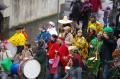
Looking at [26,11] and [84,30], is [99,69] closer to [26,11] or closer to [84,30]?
[84,30]

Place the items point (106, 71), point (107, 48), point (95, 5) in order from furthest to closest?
point (95, 5) → point (107, 48) → point (106, 71)

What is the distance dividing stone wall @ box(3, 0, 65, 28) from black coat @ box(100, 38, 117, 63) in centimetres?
918

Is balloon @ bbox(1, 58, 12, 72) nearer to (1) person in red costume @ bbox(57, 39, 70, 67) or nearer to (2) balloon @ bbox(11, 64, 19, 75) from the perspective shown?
(2) balloon @ bbox(11, 64, 19, 75)

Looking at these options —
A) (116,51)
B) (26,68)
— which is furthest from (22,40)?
(116,51)

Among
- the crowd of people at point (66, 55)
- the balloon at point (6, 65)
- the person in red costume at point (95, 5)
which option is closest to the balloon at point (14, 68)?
the crowd of people at point (66, 55)

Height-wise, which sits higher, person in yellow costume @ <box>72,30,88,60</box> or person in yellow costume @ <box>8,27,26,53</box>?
person in yellow costume @ <box>72,30,88,60</box>

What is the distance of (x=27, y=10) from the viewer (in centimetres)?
2950

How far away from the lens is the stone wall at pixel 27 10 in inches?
1143

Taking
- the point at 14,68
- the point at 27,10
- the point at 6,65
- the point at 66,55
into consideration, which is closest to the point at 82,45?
the point at 66,55

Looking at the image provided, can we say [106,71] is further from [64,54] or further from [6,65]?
[6,65]

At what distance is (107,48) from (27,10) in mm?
9587

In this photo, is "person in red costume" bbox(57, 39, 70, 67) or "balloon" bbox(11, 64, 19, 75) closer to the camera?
"person in red costume" bbox(57, 39, 70, 67)

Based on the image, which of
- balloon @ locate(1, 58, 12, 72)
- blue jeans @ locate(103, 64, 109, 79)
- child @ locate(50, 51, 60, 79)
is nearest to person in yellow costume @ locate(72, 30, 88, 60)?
child @ locate(50, 51, 60, 79)

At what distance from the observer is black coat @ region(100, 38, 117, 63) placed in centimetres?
2042
